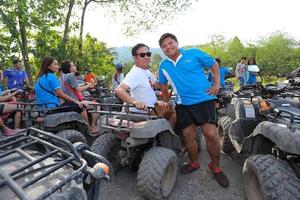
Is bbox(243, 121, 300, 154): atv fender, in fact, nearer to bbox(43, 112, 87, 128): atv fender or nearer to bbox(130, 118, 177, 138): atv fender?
bbox(130, 118, 177, 138): atv fender

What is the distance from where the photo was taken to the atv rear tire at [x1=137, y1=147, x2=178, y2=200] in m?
3.67

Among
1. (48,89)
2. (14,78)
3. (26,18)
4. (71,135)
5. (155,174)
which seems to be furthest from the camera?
(26,18)

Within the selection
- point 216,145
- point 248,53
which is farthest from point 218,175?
point 248,53

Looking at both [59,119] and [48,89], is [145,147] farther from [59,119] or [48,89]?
[48,89]

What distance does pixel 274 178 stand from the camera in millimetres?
2887

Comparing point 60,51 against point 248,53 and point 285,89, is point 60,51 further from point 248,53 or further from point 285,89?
point 248,53

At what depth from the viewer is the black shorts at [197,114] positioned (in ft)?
14.0

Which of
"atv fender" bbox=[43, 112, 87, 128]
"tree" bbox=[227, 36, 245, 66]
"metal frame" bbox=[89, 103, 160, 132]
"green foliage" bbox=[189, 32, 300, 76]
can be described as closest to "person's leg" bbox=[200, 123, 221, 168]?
"metal frame" bbox=[89, 103, 160, 132]

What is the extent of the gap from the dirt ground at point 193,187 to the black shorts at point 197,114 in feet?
2.29

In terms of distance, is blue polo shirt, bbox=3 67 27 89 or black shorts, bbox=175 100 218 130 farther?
blue polo shirt, bbox=3 67 27 89

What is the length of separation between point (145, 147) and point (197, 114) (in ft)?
2.64

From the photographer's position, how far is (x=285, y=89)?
5211 mm

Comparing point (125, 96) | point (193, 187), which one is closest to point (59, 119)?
point (125, 96)

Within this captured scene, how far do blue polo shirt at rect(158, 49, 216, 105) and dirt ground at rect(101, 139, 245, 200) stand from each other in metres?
1.00
